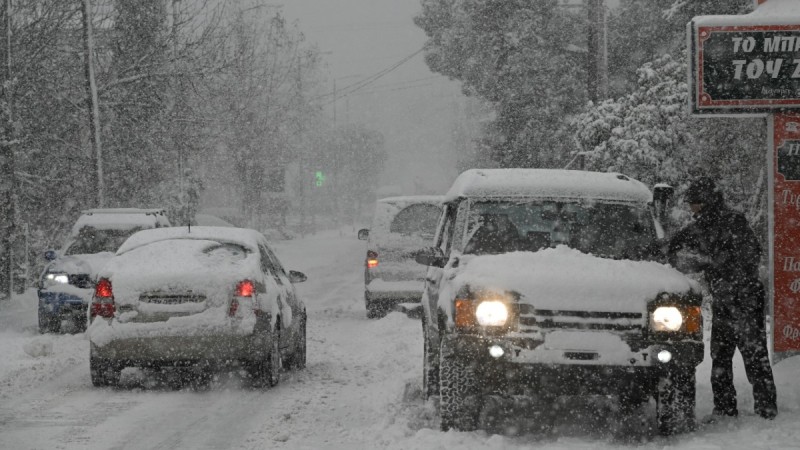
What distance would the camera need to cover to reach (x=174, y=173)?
42188 millimetres

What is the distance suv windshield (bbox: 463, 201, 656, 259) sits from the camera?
309 inches

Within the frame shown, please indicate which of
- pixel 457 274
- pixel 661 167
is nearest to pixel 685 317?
pixel 457 274

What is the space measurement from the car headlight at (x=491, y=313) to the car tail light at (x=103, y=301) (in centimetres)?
402

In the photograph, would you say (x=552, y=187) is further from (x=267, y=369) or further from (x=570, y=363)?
(x=267, y=369)

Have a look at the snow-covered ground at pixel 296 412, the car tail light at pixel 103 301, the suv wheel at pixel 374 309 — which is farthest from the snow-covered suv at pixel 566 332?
the suv wheel at pixel 374 309

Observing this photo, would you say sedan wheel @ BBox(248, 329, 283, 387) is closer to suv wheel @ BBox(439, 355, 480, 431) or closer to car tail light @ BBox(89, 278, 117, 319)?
car tail light @ BBox(89, 278, 117, 319)

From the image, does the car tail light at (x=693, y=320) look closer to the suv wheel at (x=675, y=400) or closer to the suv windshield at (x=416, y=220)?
the suv wheel at (x=675, y=400)

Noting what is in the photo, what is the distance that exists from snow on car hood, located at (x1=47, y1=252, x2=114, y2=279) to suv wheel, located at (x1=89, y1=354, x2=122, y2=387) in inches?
210

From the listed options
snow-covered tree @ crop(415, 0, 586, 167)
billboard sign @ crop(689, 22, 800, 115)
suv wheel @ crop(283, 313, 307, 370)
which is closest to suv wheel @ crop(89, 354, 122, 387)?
suv wheel @ crop(283, 313, 307, 370)

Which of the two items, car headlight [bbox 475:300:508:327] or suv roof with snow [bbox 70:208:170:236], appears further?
suv roof with snow [bbox 70:208:170:236]

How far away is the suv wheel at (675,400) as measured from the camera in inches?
273

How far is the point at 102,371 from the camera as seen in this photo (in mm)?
9609

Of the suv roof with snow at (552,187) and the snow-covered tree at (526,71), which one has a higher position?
the snow-covered tree at (526,71)

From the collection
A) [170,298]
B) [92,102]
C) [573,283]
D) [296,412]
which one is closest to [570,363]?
[573,283]
